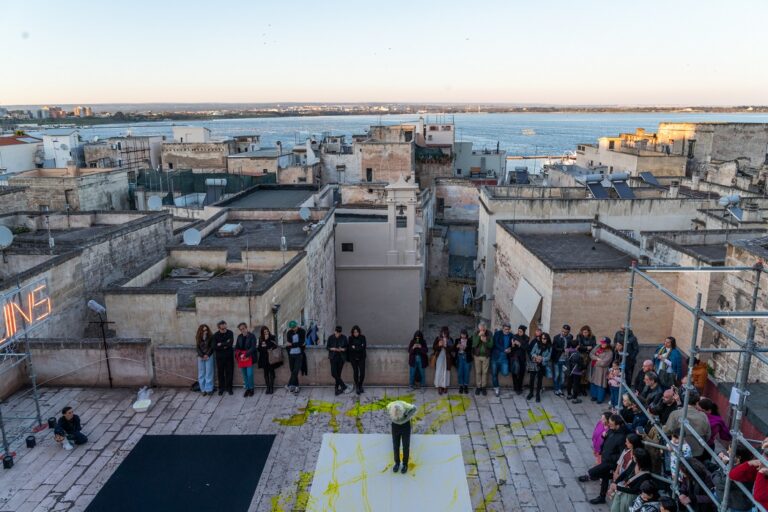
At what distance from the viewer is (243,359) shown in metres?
11.5

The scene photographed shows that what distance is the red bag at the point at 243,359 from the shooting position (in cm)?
1145

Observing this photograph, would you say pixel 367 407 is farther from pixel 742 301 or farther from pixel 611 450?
pixel 742 301

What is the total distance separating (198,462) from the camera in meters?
9.56

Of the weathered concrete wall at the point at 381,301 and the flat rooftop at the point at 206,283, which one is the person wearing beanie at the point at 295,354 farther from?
the weathered concrete wall at the point at 381,301

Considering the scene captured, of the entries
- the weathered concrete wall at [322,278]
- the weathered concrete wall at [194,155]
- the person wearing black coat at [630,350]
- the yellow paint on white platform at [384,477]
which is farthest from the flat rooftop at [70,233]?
the weathered concrete wall at [194,155]

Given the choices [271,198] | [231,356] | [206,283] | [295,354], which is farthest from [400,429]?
[271,198]

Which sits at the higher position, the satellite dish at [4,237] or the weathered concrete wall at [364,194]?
the satellite dish at [4,237]

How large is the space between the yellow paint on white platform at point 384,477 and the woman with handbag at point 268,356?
8.37ft

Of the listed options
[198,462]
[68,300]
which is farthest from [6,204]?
[198,462]

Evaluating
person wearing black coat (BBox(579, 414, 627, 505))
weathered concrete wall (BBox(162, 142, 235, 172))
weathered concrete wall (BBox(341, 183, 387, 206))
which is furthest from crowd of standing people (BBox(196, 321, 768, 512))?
weathered concrete wall (BBox(162, 142, 235, 172))

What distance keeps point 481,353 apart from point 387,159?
112 feet

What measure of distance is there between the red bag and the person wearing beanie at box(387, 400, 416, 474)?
13.0 ft

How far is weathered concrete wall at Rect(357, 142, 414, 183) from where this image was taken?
44219 mm

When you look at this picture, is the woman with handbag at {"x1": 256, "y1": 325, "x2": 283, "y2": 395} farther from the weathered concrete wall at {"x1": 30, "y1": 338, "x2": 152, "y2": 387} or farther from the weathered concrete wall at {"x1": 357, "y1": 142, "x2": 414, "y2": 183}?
the weathered concrete wall at {"x1": 357, "y1": 142, "x2": 414, "y2": 183}
